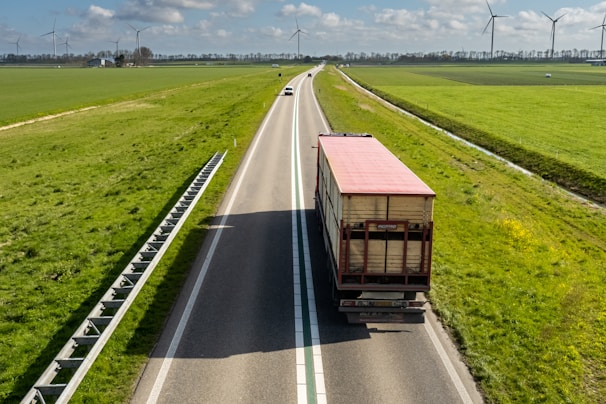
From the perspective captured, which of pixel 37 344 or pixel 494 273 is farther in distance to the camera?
pixel 494 273

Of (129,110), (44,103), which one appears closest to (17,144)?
(129,110)

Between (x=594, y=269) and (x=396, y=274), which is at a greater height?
(x=396, y=274)

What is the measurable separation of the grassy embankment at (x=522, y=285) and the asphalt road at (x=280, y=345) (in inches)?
43.8

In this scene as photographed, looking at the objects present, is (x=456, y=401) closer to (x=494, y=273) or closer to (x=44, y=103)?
(x=494, y=273)

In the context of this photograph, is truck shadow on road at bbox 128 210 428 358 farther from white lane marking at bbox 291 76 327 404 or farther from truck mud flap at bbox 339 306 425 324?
truck mud flap at bbox 339 306 425 324

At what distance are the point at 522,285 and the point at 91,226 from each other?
1706 cm

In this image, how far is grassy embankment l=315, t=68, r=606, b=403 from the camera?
12.3 metres

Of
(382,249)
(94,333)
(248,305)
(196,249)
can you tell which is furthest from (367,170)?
(94,333)

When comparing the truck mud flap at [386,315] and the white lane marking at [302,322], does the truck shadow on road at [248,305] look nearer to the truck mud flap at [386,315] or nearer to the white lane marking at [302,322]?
the white lane marking at [302,322]

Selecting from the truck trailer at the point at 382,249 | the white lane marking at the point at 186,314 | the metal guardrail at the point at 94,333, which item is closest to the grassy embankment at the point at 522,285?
the truck trailer at the point at 382,249

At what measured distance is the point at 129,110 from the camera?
73.1 m

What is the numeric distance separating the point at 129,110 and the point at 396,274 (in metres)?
66.5

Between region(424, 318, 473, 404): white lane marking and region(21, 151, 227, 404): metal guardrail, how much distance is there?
787 cm

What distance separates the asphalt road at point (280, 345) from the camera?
11422mm
